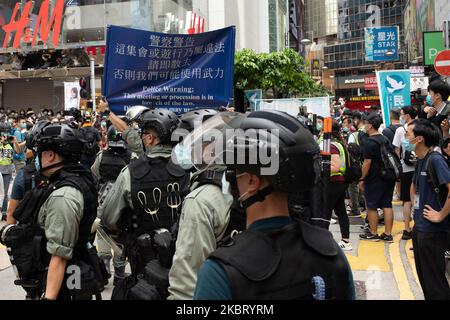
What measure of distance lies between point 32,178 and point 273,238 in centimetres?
281

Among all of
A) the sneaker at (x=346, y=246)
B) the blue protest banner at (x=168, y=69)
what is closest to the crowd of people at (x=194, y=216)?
the blue protest banner at (x=168, y=69)

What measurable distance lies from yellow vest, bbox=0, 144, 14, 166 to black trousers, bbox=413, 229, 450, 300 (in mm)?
8705

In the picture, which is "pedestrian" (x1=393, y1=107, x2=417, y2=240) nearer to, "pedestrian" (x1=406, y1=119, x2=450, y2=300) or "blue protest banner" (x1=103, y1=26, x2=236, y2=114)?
"blue protest banner" (x1=103, y1=26, x2=236, y2=114)

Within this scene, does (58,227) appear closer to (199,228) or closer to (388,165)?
(199,228)

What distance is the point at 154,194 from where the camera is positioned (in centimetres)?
371

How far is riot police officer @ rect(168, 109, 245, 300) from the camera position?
258 cm

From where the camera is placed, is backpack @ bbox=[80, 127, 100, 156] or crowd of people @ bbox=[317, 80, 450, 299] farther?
crowd of people @ bbox=[317, 80, 450, 299]

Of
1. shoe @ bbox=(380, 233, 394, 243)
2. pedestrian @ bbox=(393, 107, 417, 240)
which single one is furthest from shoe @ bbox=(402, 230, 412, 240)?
shoe @ bbox=(380, 233, 394, 243)

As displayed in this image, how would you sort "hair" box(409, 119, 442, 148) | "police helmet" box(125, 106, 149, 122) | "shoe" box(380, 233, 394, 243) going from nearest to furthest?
"hair" box(409, 119, 442, 148) → "police helmet" box(125, 106, 149, 122) → "shoe" box(380, 233, 394, 243)

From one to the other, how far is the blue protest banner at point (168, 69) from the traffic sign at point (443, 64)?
Answer: 216 inches

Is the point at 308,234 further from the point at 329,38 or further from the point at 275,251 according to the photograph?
the point at 329,38

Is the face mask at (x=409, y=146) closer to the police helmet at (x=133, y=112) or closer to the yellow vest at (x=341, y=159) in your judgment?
the yellow vest at (x=341, y=159)

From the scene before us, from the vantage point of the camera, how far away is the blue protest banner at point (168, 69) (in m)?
5.93

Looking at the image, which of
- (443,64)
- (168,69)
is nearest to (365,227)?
(443,64)
